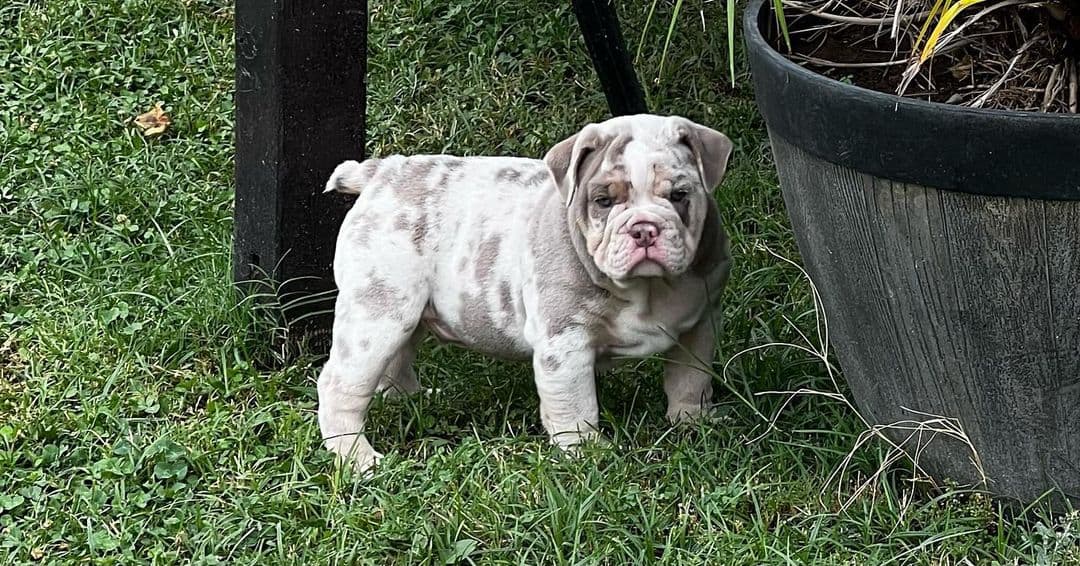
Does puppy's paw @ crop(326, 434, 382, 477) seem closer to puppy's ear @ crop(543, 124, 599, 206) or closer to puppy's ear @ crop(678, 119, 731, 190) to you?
puppy's ear @ crop(543, 124, 599, 206)

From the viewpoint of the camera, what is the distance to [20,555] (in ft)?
9.97

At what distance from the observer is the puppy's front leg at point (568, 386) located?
322cm

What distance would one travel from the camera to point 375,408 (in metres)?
3.59

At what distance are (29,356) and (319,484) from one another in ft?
3.46

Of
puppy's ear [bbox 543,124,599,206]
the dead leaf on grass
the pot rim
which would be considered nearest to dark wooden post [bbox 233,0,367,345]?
puppy's ear [bbox 543,124,599,206]

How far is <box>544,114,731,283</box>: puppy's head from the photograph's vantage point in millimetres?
2992

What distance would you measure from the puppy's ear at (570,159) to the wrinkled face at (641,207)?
0.08 ft

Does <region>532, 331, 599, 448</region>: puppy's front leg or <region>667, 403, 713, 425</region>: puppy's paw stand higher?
<region>532, 331, 599, 448</region>: puppy's front leg

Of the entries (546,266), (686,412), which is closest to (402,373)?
(546,266)

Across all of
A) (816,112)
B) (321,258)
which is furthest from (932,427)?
(321,258)

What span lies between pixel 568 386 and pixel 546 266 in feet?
0.94

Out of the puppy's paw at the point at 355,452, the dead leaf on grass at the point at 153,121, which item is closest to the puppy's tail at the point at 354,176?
the puppy's paw at the point at 355,452

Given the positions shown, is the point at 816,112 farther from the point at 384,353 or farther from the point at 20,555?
the point at 20,555

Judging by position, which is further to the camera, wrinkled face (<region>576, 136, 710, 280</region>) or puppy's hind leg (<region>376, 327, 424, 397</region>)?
puppy's hind leg (<region>376, 327, 424, 397</region>)
